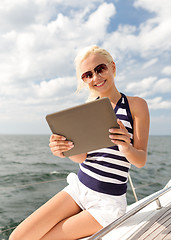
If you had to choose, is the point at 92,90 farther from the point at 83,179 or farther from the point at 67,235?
the point at 67,235

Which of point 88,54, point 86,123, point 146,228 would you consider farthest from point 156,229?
point 88,54

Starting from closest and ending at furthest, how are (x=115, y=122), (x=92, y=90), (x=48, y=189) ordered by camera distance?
(x=115, y=122)
(x=92, y=90)
(x=48, y=189)

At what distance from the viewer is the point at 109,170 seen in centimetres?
121

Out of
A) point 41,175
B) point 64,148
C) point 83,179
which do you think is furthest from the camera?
point 41,175

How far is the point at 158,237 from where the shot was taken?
3.84 ft

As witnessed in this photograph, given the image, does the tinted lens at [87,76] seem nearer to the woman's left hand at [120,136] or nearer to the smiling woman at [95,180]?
the smiling woman at [95,180]

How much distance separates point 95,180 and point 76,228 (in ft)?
0.96

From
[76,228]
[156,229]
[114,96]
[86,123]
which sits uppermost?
[114,96]

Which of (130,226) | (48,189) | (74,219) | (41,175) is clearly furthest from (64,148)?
(41,175)

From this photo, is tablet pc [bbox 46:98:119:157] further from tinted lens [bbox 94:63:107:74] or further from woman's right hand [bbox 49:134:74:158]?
tinted lens [bbox 94:63:107:74]

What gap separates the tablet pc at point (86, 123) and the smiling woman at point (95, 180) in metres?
0.06

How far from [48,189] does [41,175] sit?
2444 mm

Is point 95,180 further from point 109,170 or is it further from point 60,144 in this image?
point 60,144

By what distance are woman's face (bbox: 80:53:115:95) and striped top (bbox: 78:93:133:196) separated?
0.21 metres
